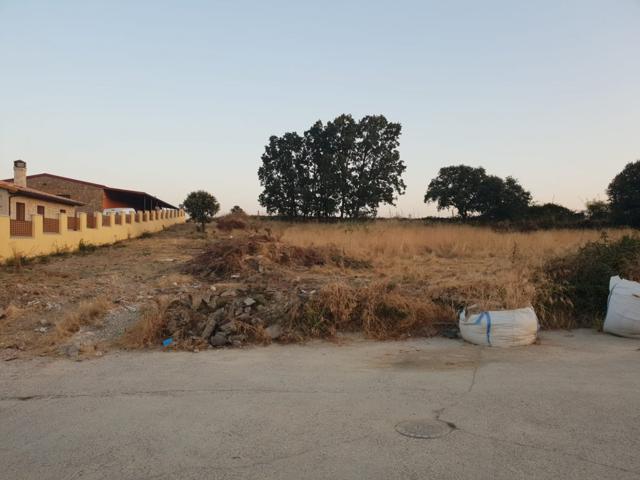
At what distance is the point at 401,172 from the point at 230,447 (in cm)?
4419

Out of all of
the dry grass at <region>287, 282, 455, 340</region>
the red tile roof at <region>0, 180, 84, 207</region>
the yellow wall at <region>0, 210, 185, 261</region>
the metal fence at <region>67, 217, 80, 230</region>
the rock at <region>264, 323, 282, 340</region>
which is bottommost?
the rock at <region>264, 323, 282, 340</region>

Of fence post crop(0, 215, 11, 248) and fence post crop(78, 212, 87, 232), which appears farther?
fence post crop(78, 212, 87, 232)

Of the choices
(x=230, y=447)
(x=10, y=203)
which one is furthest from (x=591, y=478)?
(x=10, y=203)

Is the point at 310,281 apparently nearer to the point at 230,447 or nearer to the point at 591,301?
the point at 591,301

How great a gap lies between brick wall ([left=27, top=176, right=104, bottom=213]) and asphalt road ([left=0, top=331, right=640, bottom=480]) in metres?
33.6

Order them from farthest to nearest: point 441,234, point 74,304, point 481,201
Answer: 1. point 481,201
2. point 441,234
3. point 74,304

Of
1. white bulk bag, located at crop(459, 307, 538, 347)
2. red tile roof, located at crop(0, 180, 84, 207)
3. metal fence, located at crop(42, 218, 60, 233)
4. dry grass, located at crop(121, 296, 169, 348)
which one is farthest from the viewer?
red tile roof, located at crop(0, 180, 84, 207)

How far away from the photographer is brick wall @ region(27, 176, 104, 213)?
113 feet

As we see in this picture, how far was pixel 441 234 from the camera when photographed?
17906 mm

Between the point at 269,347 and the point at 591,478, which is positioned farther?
the point at 269,347

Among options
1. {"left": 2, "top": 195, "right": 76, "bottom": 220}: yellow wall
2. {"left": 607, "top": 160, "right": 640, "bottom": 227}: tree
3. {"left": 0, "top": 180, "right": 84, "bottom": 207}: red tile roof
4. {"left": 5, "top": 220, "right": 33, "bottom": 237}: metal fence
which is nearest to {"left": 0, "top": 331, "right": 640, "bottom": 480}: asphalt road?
{"left": 5, "top": 220, "right": 33, "bottom": 237}: metal fence

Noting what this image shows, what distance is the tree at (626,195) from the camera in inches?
1170

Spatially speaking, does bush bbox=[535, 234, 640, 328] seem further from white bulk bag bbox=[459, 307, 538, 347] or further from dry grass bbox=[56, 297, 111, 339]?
dry grass bbox=[56, 297, 111, 339]

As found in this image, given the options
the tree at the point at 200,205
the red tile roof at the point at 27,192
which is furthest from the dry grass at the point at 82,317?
the tree at the point at 200,205
